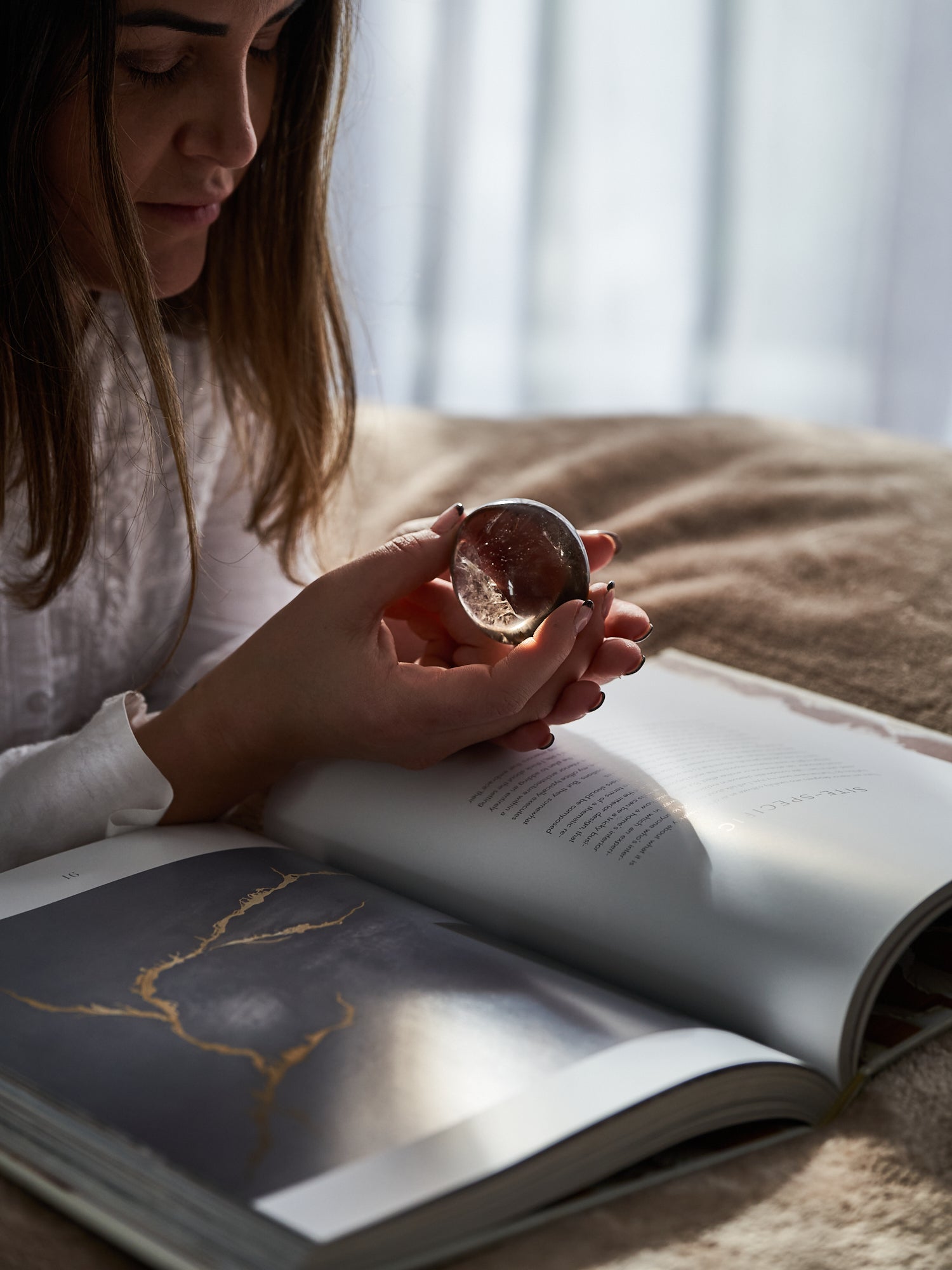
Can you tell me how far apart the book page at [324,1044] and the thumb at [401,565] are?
0.55 ft

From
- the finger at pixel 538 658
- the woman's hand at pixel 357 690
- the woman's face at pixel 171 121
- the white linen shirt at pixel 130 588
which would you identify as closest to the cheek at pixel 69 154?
the woman's face at pixel 171 121

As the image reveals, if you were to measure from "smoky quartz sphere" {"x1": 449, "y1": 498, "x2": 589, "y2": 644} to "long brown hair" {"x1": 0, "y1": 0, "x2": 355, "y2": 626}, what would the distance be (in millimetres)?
202

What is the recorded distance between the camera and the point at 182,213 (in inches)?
31.5

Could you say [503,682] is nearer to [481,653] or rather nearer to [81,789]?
[481,653]

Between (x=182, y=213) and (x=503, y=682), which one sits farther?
(x=182, y=213)

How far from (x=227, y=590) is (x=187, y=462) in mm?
279

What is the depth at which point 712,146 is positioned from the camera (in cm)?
253

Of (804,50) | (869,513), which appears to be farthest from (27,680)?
(804,50)

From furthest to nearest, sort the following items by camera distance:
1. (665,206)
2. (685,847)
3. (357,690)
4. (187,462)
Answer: (665,206), (187,462), (357,690), (685,847)

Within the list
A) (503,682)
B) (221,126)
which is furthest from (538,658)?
(221,126)

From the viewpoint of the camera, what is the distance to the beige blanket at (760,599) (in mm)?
401

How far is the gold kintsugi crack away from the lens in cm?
42

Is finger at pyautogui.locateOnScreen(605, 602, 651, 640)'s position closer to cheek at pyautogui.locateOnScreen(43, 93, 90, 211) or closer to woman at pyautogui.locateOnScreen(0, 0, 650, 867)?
woman at pyautogui.locateOnScreen(0, 0, 650, 867)

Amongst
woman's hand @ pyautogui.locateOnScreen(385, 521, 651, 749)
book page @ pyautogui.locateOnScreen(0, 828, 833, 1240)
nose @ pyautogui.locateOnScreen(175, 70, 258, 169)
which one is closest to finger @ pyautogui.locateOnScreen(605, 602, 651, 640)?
woman's hand @ pyautogui.locateOnScreen(385, 521, 651, 749)
